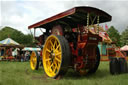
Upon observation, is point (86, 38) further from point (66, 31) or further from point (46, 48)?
point (46, 48)

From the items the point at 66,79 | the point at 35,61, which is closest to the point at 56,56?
the point at 66,79

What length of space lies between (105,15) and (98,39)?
1025mm

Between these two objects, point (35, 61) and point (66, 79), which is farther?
point (35, 61)

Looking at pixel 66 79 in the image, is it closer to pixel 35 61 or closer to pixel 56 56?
pixel 56 56

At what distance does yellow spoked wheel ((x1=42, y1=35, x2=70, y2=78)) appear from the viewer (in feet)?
15.6

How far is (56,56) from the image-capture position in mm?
5375

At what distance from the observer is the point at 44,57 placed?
20.0 feet

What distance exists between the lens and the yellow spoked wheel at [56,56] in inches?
187

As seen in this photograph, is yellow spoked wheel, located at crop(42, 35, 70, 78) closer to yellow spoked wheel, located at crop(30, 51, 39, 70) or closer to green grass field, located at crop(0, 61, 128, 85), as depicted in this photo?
green grass field, located at crop(0, 61, 128, 85)

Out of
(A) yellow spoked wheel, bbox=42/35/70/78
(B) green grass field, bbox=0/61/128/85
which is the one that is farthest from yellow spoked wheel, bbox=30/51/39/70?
(B) green grass field, bbox=0/61/128/85

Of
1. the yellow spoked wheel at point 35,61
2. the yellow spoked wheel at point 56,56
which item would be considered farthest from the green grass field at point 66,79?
the yellow spoked wheel at point 35,61

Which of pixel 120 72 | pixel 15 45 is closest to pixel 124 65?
pixel 120 72

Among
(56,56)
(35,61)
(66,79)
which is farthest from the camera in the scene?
(35,61)

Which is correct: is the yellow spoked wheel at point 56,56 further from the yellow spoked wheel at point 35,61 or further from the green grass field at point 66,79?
the yellow spoked wheel at point 35,61
